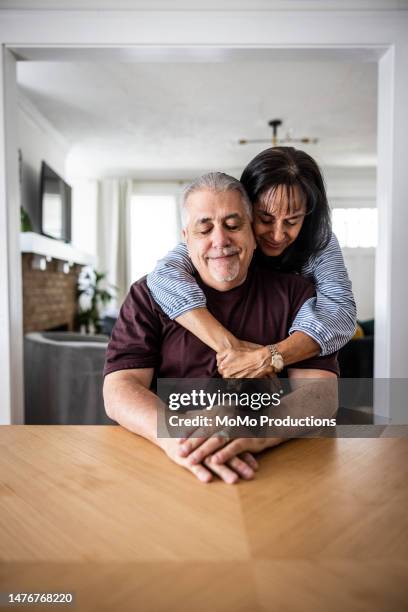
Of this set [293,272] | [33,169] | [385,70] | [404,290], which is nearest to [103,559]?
[293,272]

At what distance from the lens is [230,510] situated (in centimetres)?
72

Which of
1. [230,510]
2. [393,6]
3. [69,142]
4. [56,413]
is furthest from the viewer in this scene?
[69,142]

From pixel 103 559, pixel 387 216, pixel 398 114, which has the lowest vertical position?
pixel 103 559

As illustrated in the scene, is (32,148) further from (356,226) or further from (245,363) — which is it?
(356,226)

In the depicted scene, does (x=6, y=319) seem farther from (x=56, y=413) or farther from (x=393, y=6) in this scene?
(x=393, y=6)

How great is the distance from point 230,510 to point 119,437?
42cm

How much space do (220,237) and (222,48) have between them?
6.18 ft

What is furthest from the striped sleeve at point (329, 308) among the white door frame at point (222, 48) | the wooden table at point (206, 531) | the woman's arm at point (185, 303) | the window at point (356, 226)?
the window at point (356, 226)

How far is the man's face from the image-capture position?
53.6 inches

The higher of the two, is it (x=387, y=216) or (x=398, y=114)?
(x=398, y=114)

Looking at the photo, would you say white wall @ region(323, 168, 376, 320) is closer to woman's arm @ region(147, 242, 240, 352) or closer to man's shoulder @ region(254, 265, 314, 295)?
man's shoulder @ region(254, 265, 314, 295)

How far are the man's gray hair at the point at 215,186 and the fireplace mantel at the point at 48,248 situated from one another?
3.02 metres

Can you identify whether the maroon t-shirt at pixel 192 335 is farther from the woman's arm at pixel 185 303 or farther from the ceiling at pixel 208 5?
the ceiling at pixel 208 5

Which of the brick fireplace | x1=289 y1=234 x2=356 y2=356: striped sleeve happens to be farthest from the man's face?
the brick fireplace
